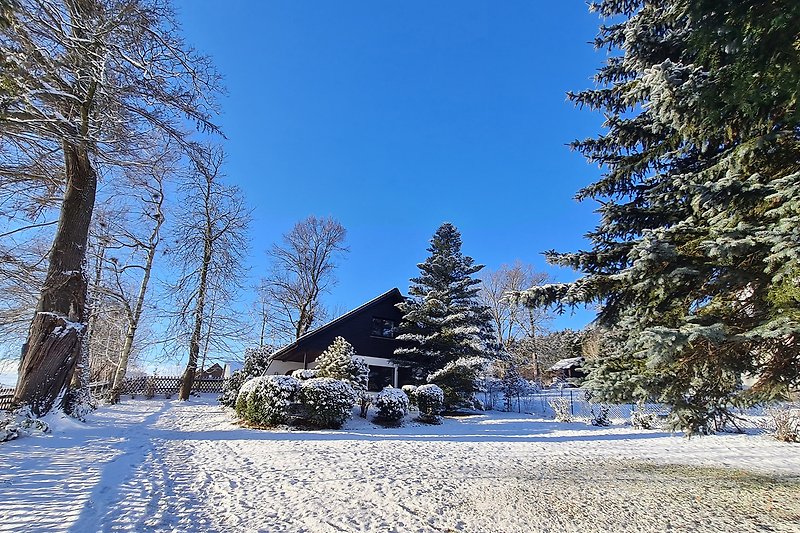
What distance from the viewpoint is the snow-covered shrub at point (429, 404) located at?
13898 mm

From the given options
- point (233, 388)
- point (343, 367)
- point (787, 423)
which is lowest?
point (787, 423)

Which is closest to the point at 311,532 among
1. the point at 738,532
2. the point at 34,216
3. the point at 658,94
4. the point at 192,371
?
the point at 738,532

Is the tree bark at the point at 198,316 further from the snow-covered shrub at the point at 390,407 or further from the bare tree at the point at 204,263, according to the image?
the snow-covered shrub at the point at 390,407

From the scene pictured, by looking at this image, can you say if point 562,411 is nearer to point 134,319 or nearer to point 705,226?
point 705,226

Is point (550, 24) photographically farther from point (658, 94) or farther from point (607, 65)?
point (658, 94)

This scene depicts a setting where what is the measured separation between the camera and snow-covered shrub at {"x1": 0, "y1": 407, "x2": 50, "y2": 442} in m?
6.05

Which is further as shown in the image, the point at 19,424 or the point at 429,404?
the point at 429,404

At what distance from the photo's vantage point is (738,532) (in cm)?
381

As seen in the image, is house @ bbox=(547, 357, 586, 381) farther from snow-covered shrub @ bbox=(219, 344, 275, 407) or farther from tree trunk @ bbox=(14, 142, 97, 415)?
tree trunk @ bbox=(14, 142, 97, 415)

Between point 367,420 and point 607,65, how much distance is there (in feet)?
39.4

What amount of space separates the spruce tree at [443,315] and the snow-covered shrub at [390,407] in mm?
5269

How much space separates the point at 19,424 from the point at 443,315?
1515 centimetres

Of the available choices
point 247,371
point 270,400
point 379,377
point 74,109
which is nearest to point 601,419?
point 379,377

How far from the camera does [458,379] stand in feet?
56.9
